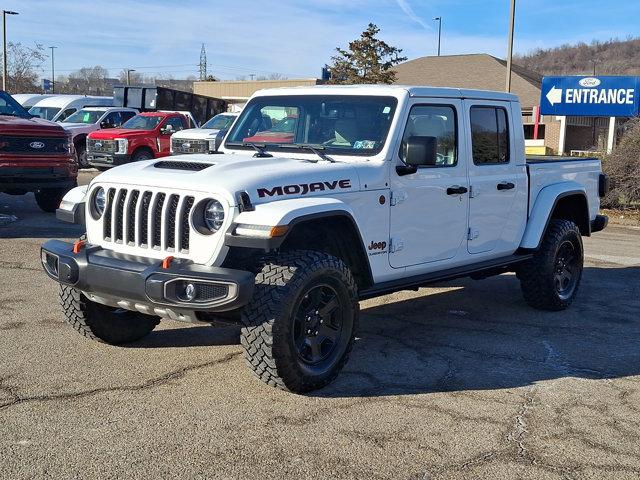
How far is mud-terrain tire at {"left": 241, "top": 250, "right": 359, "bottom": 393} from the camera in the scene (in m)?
4.38

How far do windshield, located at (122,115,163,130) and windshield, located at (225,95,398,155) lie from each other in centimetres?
1421

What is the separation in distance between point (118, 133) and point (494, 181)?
1436 cm

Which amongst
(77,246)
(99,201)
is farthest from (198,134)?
(77,246)

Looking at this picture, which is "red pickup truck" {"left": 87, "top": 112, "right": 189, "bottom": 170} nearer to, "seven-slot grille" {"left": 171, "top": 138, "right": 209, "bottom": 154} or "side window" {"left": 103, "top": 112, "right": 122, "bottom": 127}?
"seven-slot grille" {"left": 171, "top": 138, "right": 209, "bottom": 154}

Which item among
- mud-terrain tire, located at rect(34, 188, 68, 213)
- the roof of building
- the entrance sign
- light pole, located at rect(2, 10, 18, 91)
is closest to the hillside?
the roof of building

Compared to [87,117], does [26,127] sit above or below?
below

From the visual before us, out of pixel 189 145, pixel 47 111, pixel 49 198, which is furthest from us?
pixel 47 111

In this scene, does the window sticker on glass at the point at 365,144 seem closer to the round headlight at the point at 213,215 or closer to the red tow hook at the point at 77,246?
the round headlight at the point at 213,215

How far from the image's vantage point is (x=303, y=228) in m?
4.88

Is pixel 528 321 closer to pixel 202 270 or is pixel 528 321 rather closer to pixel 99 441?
pixel 202 270

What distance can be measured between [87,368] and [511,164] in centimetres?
389

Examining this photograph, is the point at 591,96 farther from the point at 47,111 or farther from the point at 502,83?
the point at 47,111

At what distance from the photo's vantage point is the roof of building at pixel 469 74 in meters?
38.3

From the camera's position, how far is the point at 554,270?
23.0 feet
